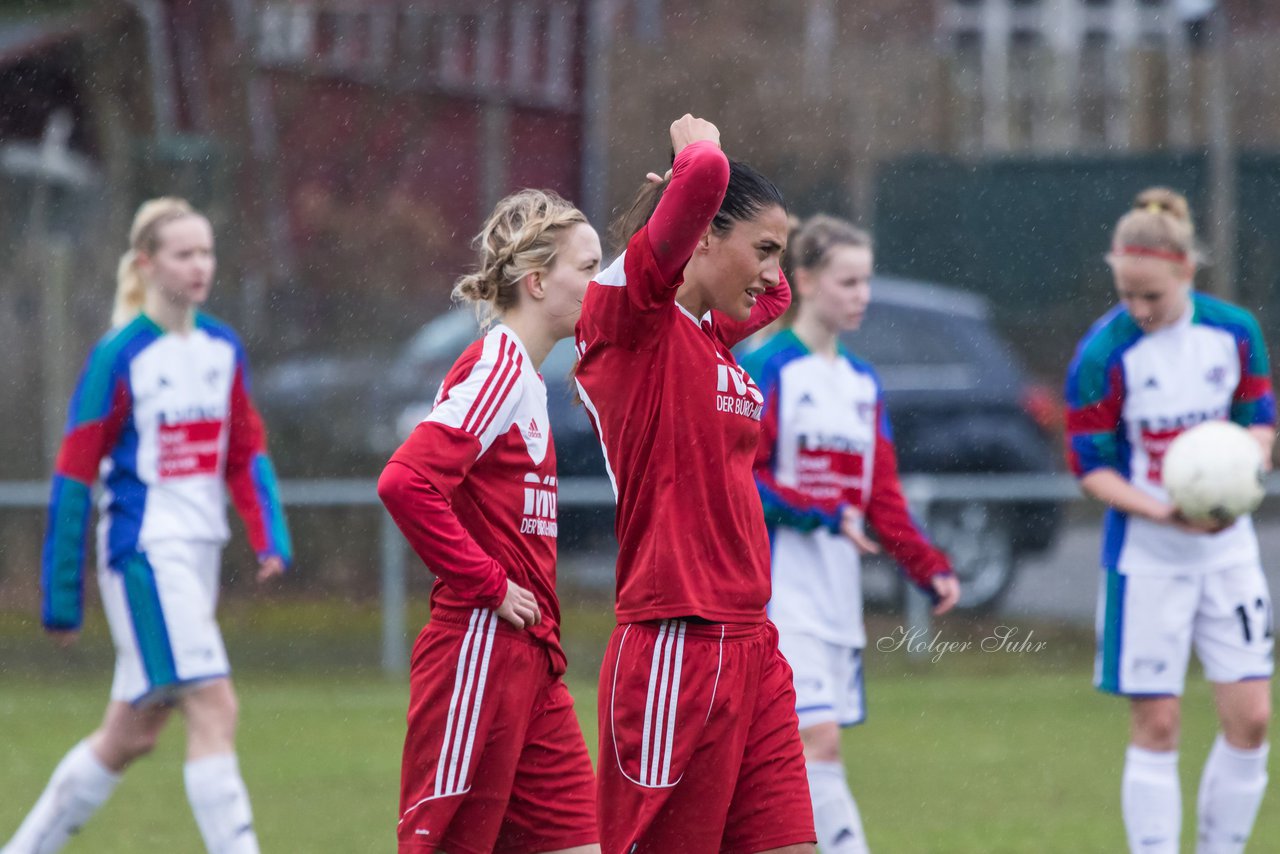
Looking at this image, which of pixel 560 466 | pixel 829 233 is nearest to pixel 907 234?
pixel 560 466

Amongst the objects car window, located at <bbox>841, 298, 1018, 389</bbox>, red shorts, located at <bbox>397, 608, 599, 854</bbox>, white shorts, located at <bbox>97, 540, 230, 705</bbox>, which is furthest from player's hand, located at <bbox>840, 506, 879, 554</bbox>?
car window, located at <bbox>841, 298, 1018, 389</bbox>

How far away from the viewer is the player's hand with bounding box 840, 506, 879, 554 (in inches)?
194

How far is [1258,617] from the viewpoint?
16.4ft

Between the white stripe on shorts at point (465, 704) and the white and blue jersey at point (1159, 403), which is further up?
the white and blue jersey at point (1159, 403)

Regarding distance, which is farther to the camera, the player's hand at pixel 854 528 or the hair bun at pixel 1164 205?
the hair bun at pixel 1164 205

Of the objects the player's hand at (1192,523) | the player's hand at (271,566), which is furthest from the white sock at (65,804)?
the player's hand at (1192,523)

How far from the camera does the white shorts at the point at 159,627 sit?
4.91 m

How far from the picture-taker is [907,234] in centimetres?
1380

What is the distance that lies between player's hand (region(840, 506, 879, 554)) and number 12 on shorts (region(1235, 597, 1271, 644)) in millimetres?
1024

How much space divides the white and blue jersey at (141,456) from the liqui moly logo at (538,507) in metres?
1.70

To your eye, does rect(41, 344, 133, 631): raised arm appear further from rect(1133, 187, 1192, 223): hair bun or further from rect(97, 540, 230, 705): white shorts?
rect(1133, 187, 1192, 223): hair bun

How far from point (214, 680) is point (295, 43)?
8.55 m

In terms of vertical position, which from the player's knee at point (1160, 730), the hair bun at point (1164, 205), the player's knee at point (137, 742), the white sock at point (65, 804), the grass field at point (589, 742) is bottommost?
the grass field at point (589, 742)

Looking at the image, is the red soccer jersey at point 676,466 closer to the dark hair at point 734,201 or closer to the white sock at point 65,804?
the dark hair at point 734,201
